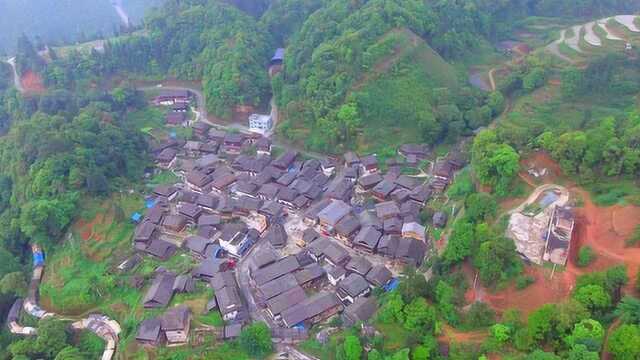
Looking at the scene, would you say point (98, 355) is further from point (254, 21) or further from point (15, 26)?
point (15, 26)

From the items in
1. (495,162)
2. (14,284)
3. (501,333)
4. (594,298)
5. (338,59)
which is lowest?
(14,284)

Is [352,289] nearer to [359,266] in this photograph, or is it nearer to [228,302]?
[359,266]

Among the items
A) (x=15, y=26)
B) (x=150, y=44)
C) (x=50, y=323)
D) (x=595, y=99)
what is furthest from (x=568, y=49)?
(x=15, y=26)

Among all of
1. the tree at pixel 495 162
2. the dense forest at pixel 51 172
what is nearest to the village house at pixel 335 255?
the tree at pixel 495 162

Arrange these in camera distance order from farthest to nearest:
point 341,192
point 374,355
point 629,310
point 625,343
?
point 341,192, point 374,355, point 629,310, point 625,343

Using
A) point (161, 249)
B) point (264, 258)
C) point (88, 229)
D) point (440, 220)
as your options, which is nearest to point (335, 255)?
point (264, 258)

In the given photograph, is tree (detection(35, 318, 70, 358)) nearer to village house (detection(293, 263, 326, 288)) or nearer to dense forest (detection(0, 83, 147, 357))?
dense forest (detection(0, 83, 147, 357))

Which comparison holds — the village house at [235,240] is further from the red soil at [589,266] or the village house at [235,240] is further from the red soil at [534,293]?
the red soil at [534,293]
